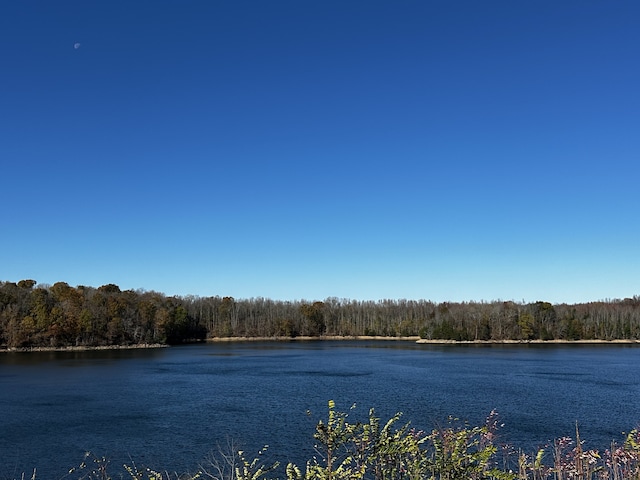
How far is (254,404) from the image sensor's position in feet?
108

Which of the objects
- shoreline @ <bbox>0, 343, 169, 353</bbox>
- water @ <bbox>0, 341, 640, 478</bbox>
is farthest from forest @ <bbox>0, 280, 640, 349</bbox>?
water @ <bbox>0, 341, 640, 478</bbox>

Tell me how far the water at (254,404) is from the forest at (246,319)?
34.5 m

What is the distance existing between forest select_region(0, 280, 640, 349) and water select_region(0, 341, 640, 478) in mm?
34461

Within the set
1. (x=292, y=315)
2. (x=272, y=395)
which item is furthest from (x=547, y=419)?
(x=292, y=315)

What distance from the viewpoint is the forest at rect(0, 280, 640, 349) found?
91.1 metres

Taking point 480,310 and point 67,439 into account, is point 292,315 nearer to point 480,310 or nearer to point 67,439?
point 480,310

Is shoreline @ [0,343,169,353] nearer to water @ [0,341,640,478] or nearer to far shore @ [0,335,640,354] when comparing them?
far shore @ [0,335,640,354]

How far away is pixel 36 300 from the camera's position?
91.4 m

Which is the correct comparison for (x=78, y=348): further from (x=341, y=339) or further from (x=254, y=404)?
(x=341, y=339)

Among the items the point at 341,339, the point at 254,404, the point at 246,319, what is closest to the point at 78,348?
the point at 246,319

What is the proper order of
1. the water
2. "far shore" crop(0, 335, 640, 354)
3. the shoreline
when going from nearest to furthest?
1. the water
2. the shoreline
3. "far shore" crop(0, 335, 640, 354)

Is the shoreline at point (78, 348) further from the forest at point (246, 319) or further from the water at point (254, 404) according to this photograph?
the water at point (254, 404)

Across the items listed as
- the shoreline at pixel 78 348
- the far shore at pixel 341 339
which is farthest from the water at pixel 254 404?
the far shore at pixel 341 339

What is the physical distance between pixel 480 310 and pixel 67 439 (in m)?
115
